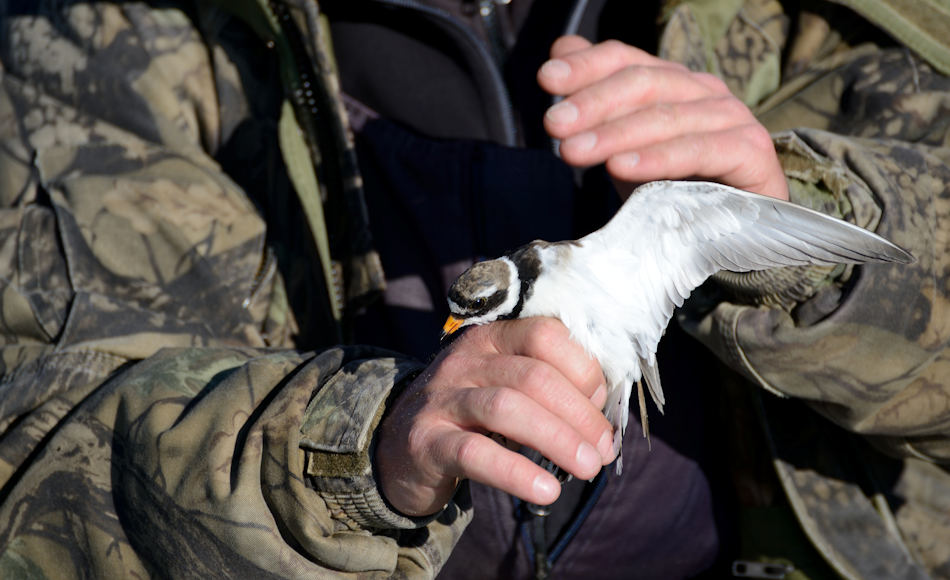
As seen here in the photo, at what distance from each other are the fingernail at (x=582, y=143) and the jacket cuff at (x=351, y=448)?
541mm

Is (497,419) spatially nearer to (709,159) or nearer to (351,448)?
(351,448)

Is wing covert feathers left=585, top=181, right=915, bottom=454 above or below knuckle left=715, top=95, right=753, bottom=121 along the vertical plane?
below

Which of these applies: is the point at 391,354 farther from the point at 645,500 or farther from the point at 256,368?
the point at 645,500

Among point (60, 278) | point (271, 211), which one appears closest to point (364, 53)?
point (271, 211)

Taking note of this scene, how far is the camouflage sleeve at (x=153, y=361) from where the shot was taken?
1.32 meters

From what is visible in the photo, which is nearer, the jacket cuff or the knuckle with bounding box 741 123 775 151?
the jacket cuff

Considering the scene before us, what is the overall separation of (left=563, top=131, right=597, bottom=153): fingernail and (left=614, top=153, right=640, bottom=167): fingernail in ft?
0.20

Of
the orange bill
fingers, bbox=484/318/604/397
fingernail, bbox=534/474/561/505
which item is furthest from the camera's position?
the orange bill

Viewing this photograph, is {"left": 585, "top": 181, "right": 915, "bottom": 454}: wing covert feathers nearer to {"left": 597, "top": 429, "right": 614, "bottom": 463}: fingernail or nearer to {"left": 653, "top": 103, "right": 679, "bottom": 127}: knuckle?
{"left": 653, "top": 103, "right": 679, "bottom": 127}: knuckle

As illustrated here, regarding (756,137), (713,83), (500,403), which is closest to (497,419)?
(500,403)

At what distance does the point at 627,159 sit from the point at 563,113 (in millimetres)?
152

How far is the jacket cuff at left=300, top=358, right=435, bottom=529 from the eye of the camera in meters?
1.30

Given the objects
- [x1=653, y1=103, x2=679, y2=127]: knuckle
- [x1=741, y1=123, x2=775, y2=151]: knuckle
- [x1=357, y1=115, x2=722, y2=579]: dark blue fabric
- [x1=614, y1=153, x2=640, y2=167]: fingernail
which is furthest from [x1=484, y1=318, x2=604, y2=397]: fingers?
[x1=357, y1=115, x2=722, y2=579]: dark blue fabric

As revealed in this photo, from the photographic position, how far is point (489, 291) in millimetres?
1535
